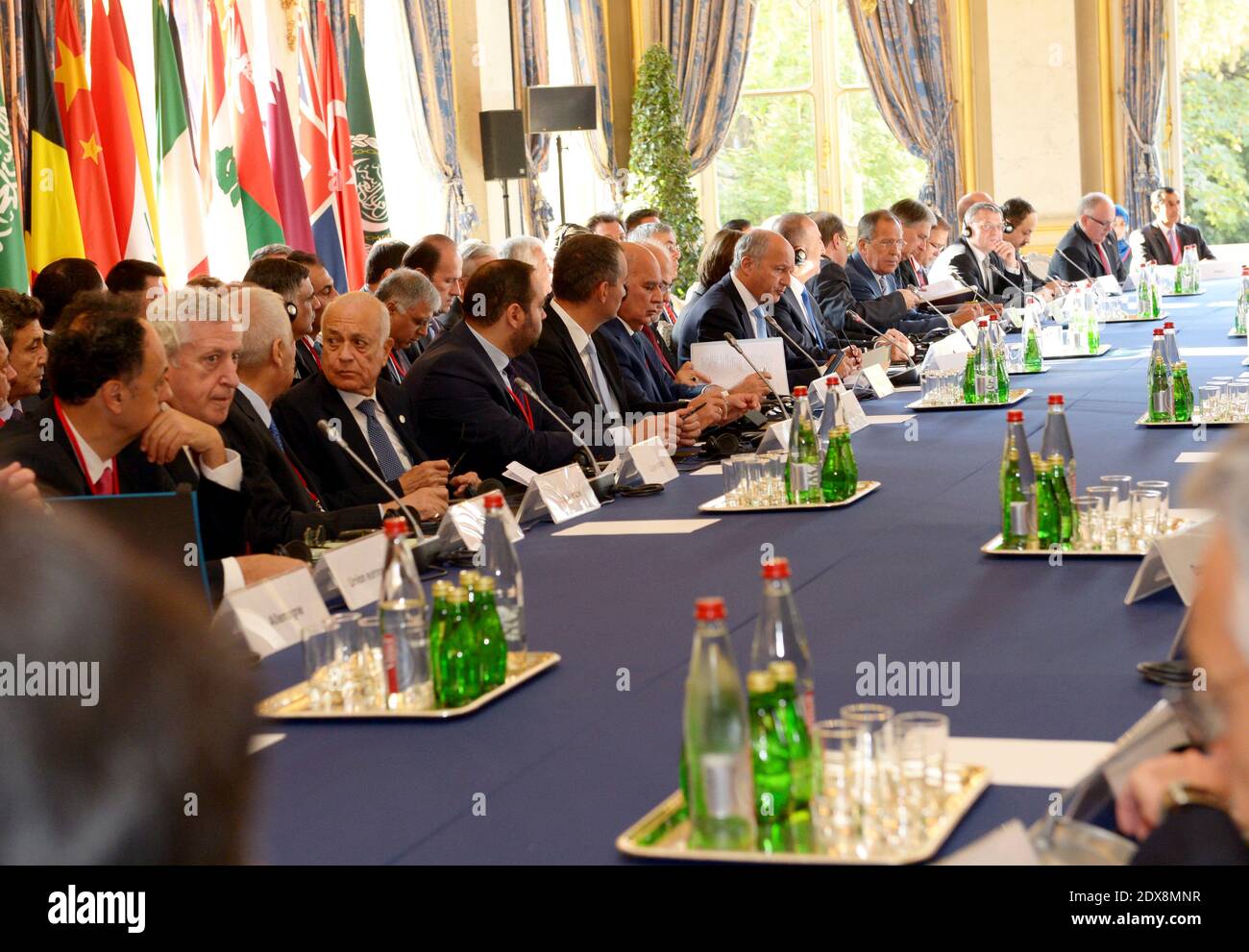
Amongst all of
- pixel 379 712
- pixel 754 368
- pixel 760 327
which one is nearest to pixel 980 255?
pixel 760 327

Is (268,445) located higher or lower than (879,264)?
lower

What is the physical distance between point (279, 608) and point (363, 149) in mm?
6821

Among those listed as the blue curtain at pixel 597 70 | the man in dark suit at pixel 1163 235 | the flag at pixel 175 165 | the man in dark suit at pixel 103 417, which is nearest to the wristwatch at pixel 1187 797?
the man in dark suit at pixel 103 417

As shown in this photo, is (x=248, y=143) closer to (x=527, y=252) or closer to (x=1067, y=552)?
(x=527, y=252)

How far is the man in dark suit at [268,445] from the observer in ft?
10.5

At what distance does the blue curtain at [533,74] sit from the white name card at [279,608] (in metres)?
8.59

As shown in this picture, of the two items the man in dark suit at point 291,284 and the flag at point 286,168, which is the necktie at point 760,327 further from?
the flag at point 286,168

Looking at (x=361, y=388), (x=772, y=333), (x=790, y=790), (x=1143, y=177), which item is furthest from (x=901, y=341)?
(x=1143, y=177)

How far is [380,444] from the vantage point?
400cm

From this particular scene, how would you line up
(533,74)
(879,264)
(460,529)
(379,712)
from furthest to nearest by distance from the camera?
(533,74), (879,264), (460,529), (379,712)

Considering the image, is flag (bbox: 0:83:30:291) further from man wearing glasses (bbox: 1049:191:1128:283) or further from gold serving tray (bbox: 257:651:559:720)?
man wearing glasses (bbox: 1049:191:1128:283)

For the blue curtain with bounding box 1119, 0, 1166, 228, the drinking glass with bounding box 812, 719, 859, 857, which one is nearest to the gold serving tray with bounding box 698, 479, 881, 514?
the drinking glass with bounding box 812, 719, 859, 857

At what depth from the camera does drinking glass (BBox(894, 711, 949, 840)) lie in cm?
141
